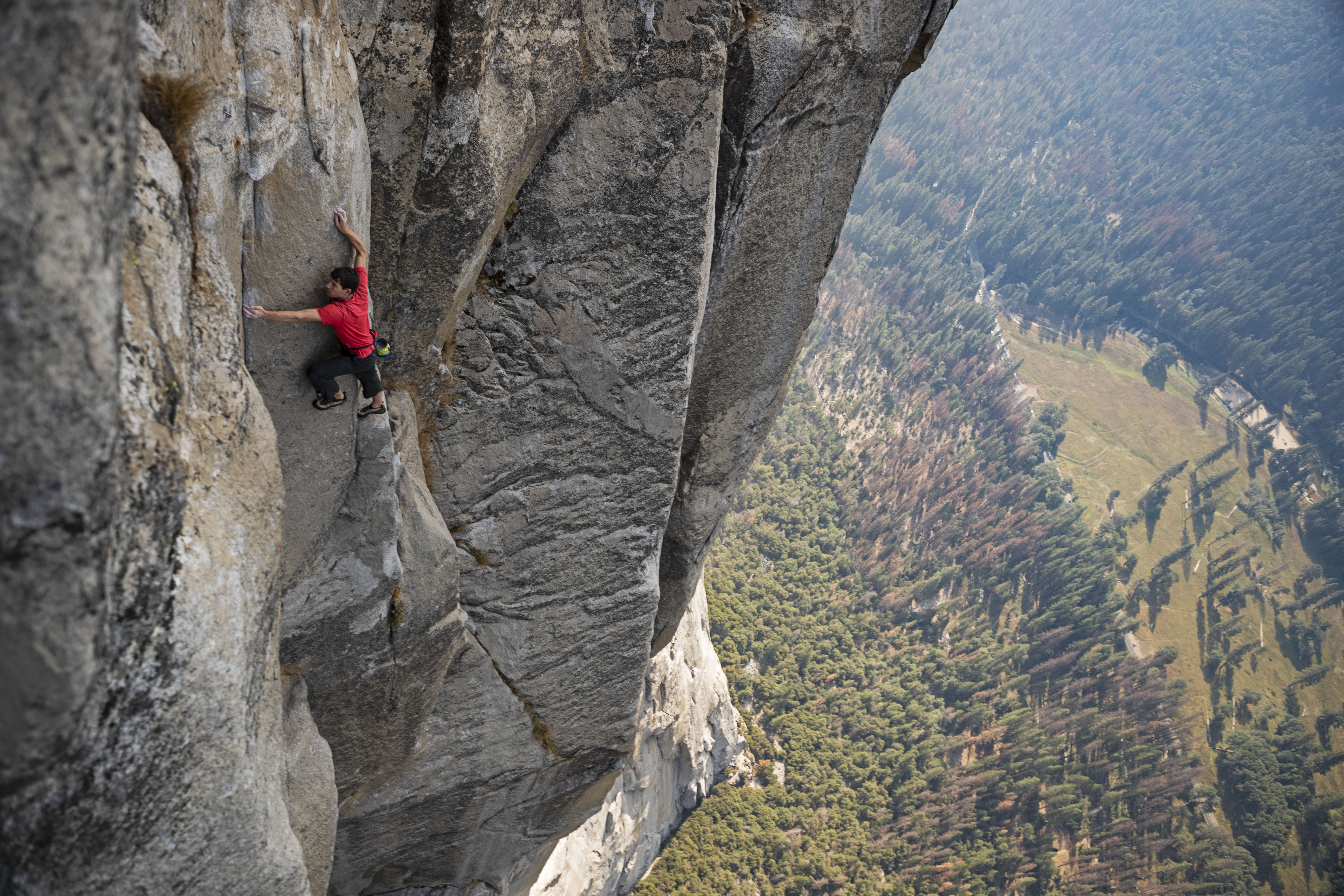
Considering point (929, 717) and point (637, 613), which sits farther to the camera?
point (929, 717)

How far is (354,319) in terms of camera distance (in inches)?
182

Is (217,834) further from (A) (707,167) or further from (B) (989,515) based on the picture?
(B) (989,515)

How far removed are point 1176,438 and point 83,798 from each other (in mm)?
107737

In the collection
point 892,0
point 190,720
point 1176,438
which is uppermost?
point 1176,438

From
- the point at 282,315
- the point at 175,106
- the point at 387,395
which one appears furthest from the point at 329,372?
the point at 175,106

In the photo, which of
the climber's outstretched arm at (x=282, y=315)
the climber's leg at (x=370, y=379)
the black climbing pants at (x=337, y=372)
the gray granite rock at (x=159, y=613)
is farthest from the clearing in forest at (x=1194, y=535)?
the climber's outstretched arm at (x=282, y=315)

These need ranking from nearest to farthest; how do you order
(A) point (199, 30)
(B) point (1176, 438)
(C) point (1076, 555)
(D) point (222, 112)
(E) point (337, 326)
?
1. (A) point (199, 30)
2. (D) point (222, 112)
3. (E) point (337, 326)
4. (C) point (1076, 555)
5. (B) point (1176, 438)

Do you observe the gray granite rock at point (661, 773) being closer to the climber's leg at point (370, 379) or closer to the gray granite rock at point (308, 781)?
the gray granite rock at point (308, 781)

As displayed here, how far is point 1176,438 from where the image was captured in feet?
288

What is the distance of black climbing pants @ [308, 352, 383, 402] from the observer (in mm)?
4746

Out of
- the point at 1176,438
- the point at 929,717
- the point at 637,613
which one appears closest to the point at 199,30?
the point at 637,613

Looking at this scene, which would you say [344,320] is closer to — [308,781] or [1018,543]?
[308,781]

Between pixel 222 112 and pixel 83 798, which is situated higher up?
pixel 222 112

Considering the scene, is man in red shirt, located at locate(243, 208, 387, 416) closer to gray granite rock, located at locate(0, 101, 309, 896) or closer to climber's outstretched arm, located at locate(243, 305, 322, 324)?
climber's outstretched arm, located at locate(243, 305, 322, 324)
